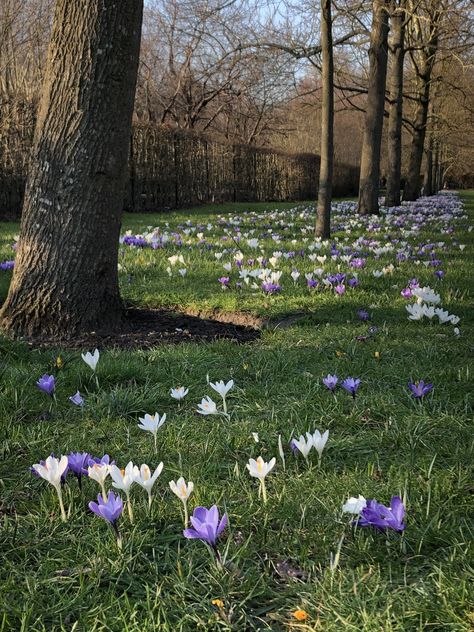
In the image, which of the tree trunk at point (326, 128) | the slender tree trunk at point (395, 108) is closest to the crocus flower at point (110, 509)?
the tree trunk at point (326, 128)

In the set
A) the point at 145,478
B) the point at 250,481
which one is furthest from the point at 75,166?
the point at 145,478

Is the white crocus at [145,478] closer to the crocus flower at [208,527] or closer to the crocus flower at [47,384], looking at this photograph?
the crocus flower at [208,527]

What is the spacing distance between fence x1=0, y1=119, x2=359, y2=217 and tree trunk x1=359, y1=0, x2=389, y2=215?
22.1 ft

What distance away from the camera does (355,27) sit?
14594 millimetres

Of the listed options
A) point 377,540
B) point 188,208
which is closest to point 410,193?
point 188,208

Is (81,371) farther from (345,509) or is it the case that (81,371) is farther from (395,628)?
(395,628)

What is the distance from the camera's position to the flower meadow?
1.49m

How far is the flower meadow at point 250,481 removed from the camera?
1493 mm

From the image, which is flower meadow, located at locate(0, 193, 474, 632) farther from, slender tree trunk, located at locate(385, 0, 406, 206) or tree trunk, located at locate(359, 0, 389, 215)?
slender tree trunk, located at locate(385, 0, 406, 206)

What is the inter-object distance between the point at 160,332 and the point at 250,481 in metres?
2.34

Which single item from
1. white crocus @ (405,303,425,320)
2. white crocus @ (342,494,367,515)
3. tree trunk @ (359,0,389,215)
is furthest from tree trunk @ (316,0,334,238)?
white crocus @ (342,494,367,515)

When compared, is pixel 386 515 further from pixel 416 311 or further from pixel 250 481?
pixel 416 311

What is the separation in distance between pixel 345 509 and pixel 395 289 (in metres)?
3.98

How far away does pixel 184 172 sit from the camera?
791 inches
